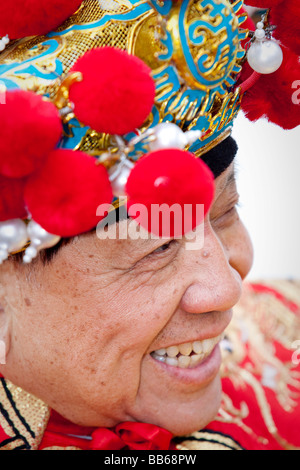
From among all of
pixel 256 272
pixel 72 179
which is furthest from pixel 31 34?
pixel 256 272

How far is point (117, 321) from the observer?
4.00 ft

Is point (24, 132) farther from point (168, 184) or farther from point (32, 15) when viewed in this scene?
point (32, 15)

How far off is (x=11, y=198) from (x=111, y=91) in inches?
9.7

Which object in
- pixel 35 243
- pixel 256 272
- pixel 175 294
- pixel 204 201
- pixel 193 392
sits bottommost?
pixel 256 272

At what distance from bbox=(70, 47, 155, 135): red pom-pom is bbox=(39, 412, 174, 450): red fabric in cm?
71

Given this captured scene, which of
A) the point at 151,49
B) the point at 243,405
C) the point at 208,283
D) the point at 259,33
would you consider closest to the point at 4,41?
the point at 151,49

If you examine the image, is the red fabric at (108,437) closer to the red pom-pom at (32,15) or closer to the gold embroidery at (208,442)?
the gold embroidery at (208,442)

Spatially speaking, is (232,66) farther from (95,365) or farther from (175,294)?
(95,365)

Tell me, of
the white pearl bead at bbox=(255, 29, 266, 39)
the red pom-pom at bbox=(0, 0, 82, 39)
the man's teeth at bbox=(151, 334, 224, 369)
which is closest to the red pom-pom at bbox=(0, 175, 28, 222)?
the red pom-pom at bbox=(0, 0, 82, 39)

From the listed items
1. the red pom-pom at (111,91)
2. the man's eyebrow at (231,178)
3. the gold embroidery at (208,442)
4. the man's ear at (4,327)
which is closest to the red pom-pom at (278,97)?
the man's eyebrow at (231,178)

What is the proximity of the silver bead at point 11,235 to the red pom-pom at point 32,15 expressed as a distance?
1.22 ft

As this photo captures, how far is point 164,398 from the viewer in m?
1.35

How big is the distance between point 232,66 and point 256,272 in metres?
1.94

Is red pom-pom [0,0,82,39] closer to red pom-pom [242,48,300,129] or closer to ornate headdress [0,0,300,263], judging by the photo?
ornate headdress [0,0,300,263]
